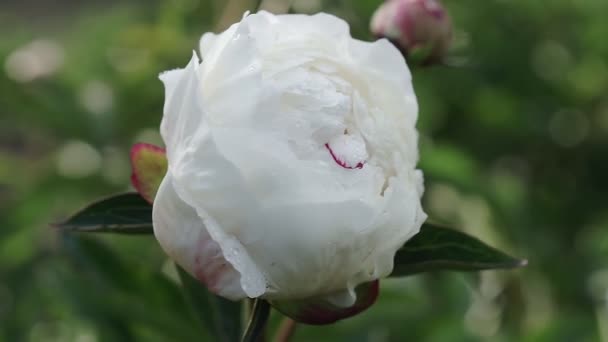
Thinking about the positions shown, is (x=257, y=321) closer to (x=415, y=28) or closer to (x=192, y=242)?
(x=192, y=242)

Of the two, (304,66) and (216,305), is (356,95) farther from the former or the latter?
(216,305)

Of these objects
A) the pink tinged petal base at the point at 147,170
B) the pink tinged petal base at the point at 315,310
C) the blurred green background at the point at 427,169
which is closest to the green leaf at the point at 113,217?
the pink tinged petal base at the point at 147,170

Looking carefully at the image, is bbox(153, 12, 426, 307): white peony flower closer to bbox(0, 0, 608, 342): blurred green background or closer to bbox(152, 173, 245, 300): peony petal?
bbox(152, 173, 245, 300): peony petal

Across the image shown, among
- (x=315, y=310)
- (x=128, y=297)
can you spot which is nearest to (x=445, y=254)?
(x=315, y=310)

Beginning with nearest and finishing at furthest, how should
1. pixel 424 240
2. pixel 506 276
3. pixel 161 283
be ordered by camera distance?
pixel 424 240 < pixel 161 283 < pixel 506 276

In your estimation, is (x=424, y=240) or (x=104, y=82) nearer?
(x=424, y=240)

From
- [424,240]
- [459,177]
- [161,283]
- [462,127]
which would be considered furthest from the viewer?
[462,127]

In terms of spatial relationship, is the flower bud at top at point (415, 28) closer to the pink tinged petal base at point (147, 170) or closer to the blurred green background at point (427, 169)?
the blurred green background at point (427, 169)

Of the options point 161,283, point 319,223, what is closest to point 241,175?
point 319,223
